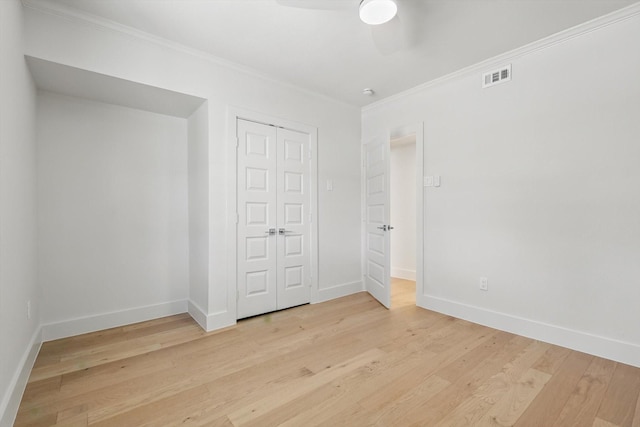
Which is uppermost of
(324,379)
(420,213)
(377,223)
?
(420,213)

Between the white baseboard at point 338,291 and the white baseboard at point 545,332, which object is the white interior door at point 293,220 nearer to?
the white baseboard at point 338,291

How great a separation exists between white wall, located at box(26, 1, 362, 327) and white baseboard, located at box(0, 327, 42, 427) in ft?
4.11

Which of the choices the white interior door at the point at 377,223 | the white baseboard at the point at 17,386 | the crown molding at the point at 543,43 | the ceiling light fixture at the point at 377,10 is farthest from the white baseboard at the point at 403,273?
the white baseboard at the point at 17,386

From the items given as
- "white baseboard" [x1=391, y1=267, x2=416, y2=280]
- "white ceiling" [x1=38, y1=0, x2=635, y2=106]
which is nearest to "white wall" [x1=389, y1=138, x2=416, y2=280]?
"white baseboard" [x1=391, y1=267, x2=416, y2=280]

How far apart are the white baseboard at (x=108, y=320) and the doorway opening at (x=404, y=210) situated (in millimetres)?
3319

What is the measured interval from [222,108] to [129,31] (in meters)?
0.92

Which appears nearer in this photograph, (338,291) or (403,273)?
(338,291)

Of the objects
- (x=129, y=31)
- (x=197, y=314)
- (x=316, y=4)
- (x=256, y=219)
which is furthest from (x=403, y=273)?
(x=129, y=31)

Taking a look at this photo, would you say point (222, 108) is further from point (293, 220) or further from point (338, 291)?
point (338, 291)

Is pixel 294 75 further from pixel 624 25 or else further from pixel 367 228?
pixel 624 25

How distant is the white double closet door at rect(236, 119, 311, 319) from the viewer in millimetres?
3125

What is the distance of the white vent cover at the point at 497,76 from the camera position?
2797mm

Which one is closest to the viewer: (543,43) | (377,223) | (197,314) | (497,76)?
(543,43)

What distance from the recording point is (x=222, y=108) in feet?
9.73
